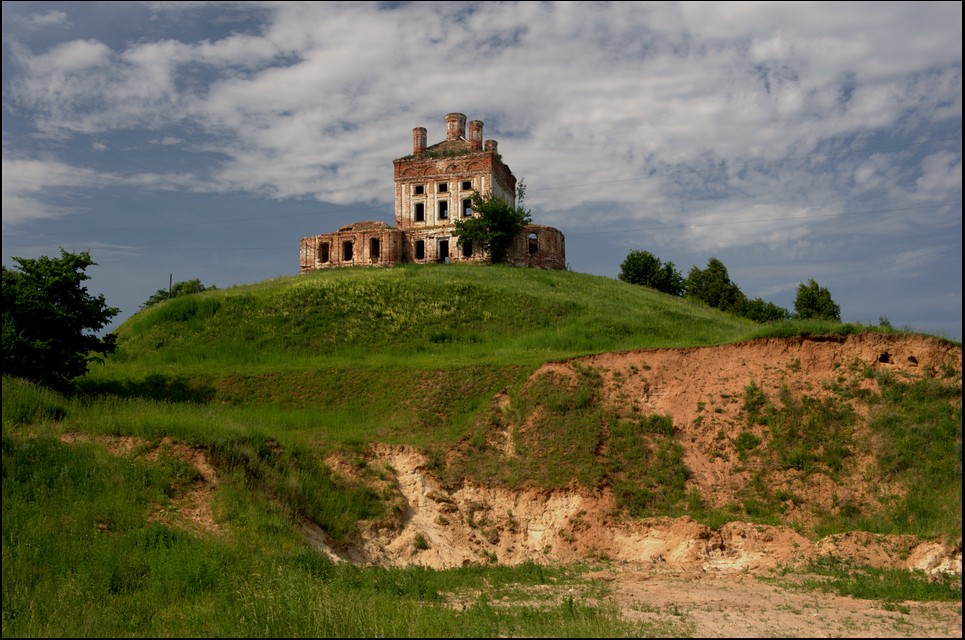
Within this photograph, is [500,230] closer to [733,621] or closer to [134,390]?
[134,390]

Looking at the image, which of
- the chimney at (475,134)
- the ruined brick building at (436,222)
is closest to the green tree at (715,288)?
the ruined brick building at (436,222)

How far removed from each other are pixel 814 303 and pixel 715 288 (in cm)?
775

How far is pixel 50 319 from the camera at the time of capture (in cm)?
2439

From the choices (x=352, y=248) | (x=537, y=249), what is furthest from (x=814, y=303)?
(x=352, y=248)

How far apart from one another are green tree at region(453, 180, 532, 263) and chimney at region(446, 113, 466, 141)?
7.53 meters

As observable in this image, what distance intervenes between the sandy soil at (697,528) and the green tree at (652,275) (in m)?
38.5

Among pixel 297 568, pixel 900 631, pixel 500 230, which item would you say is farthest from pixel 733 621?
pixel 500 230

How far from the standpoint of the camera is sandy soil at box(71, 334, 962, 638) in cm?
1361

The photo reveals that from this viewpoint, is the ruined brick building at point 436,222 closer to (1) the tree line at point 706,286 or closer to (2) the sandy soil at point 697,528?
(1) the tree line at point 706,286

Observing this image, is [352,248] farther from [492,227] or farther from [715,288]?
[715,288]

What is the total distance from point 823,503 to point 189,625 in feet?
50.1

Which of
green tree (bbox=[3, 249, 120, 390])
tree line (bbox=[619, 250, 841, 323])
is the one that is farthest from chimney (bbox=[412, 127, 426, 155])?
green tree (bbox=[3, 249, 120, 390])

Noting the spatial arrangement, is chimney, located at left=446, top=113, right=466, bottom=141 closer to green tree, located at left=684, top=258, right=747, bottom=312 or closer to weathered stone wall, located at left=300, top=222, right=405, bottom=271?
weathered stone wall, located at left=300, top=222, right=405, bottom=271

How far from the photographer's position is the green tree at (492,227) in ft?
180
